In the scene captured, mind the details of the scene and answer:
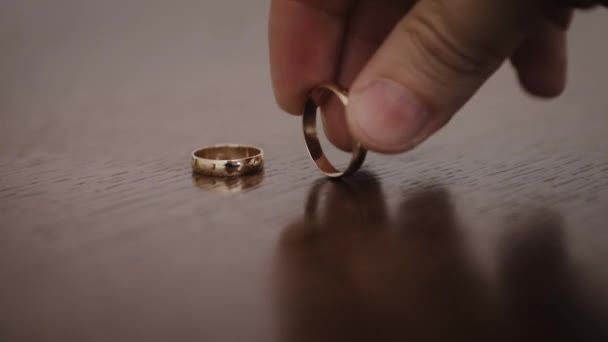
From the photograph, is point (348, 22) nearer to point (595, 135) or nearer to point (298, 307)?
point (595, 135)

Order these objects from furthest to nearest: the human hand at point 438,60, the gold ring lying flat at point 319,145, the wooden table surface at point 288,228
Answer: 1. the gold ring lying flat at point 319,145
2. the human hand at point 438,60
3. the wooden table surface at point 288,228

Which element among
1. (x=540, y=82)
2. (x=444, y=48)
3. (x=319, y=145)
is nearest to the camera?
(x=444, y=48)

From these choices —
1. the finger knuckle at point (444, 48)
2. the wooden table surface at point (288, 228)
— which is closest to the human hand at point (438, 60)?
the finger knuckle at point (444, 48)

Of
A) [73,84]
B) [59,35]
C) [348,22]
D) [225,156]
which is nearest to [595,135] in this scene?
[348,22]

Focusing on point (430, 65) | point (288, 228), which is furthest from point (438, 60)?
point (288, 228)

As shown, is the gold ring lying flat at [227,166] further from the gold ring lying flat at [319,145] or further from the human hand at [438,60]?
the human hand at [438,60]

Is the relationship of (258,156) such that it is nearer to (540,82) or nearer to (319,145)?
(319,145)
